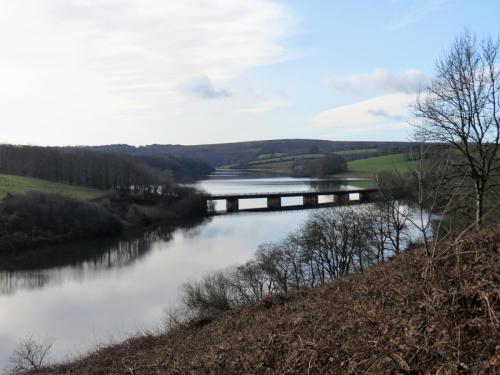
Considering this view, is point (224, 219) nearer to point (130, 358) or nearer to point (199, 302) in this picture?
point (199, 302)

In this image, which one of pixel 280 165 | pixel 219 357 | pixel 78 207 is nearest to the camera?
pixel 219 357

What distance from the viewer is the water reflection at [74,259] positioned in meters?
35.8

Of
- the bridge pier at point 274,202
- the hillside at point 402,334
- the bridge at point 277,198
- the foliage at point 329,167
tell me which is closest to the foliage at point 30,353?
the hillside at point 402,334

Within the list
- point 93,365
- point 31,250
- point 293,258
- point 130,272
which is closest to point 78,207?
point 31,250

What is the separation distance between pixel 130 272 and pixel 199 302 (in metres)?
13.2

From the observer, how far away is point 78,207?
194ft

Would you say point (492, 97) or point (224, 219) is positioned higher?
point (492, 97)

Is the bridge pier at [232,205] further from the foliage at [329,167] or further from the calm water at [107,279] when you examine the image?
the foliage at [329,167]

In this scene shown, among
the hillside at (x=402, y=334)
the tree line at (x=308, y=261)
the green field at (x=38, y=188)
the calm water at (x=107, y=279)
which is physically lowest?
the calm water at (x=107, y=279)

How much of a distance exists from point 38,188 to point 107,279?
42394 millimetres

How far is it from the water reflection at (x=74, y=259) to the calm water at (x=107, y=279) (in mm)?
81

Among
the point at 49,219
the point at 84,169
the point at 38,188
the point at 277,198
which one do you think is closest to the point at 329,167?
the point at 277,198

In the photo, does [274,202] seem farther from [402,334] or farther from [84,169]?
[402,334]

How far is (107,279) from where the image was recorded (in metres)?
34.9
